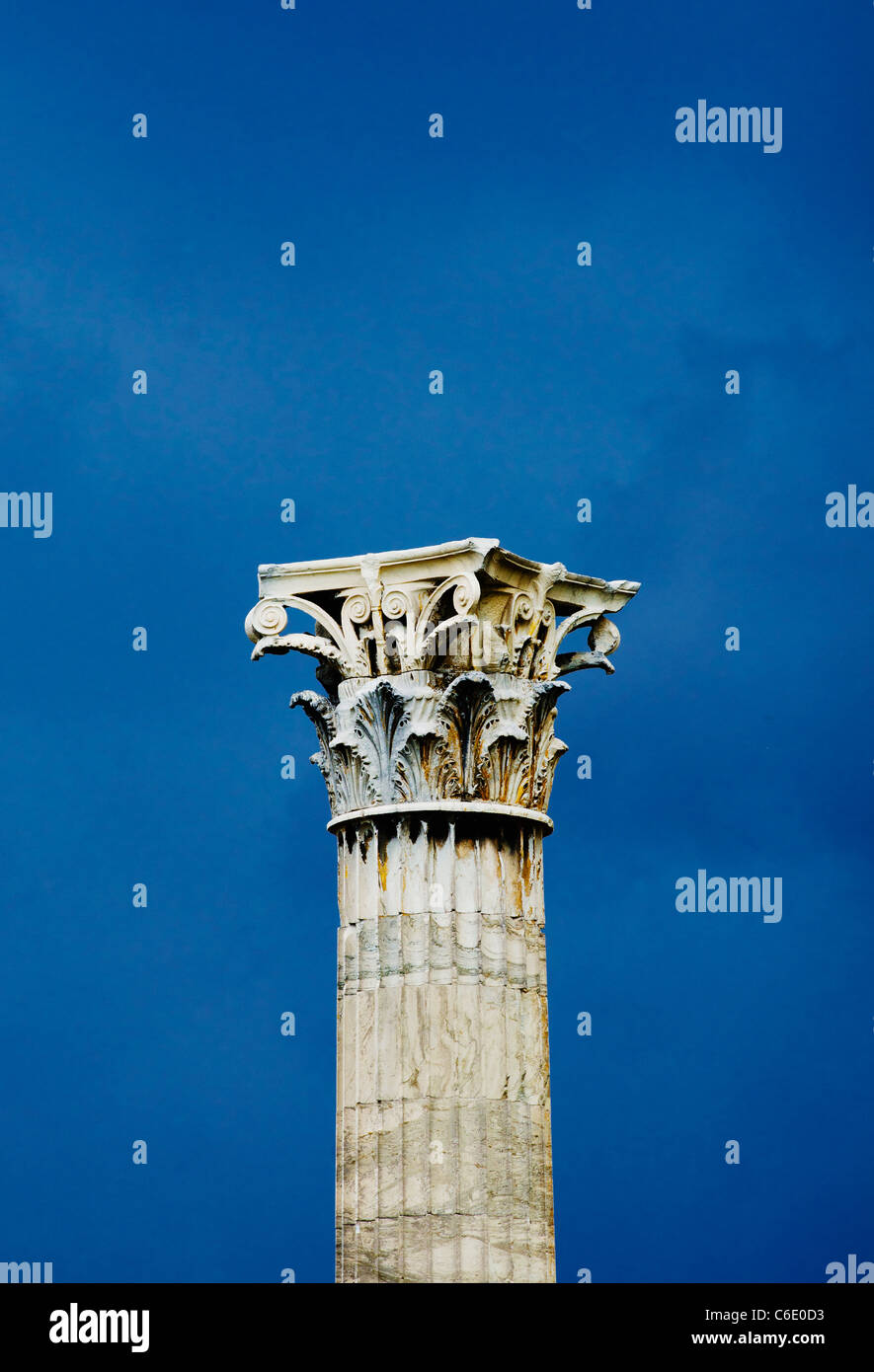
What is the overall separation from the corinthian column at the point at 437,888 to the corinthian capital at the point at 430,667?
0.07 ft

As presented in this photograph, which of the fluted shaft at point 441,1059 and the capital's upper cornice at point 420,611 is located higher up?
the capital's upper cornice at point 420,611

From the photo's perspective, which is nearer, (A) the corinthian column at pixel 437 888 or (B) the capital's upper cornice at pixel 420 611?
(A) the corinthian column at pixel 437 888

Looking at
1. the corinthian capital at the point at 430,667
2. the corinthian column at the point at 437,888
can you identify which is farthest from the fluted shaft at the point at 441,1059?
the corinthian capital at the point at 430,667

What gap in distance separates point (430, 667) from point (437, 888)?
7.46 feet

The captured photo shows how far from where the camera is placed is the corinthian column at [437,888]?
20.6 metres

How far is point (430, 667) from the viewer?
21.6m

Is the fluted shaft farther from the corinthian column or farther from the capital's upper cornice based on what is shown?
the capital's upper cornice

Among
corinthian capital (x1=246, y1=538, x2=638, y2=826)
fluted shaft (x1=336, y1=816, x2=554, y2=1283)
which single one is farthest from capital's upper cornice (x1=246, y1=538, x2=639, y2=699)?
fluted shaft (x1=336, y1=816, x2=554, y2=1283)

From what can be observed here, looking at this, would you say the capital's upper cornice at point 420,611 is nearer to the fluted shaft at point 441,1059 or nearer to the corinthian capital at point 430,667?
the corinthian capital at point 430,667

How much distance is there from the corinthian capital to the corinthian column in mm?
21

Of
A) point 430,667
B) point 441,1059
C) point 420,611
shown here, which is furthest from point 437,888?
point 420,611

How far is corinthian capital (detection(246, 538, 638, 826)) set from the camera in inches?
843
